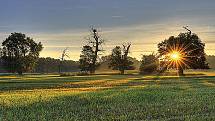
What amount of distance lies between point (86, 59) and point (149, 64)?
61.5ft

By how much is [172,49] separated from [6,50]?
50.4 meters

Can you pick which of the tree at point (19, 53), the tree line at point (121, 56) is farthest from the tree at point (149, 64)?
the tree at point (19, 53)

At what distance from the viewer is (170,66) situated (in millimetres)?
117312

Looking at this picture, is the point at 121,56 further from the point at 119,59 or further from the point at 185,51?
the point at 185,51

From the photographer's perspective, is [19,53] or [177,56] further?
[19,53]

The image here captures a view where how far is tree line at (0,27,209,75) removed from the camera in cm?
10800

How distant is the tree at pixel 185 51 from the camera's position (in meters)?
107

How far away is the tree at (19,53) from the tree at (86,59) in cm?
1502

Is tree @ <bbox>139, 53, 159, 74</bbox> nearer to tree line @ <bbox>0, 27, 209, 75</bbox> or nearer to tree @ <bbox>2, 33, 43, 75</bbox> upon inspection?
tree line @ <bbox>0, 27, 209, 75</bbox>

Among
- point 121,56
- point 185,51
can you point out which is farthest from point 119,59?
point 185,51

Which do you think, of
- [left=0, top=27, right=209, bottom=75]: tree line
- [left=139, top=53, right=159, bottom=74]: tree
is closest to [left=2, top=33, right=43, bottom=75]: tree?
[left=0, top=27, right=209, bottom=75]: tree line

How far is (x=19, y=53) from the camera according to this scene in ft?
433

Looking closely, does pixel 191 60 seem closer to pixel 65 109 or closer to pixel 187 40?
pixel 187 40

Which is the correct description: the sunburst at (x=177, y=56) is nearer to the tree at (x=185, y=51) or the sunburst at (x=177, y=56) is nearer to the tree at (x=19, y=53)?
the tree at (x=185, y=51)
